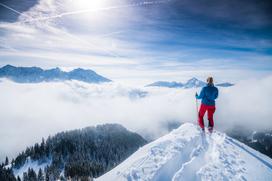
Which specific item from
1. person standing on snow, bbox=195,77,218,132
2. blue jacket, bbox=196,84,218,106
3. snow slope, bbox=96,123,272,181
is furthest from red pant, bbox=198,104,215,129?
snow slope, bbox=96,123,272,181

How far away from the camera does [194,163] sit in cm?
1107

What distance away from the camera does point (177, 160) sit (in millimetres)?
11539

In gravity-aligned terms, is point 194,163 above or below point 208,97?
below

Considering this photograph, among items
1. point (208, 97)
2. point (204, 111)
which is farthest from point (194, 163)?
point (204, 111)

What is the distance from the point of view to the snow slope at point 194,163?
409 inches

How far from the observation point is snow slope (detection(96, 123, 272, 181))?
1039 centimetres

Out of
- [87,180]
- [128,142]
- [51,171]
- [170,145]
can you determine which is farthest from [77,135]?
[170,145]

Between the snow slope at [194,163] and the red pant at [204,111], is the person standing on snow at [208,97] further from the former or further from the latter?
the snow slope at [194,163]

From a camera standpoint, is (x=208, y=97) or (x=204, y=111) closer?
(x=208, y=97)

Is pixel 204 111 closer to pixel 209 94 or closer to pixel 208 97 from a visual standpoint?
pixel 208 97

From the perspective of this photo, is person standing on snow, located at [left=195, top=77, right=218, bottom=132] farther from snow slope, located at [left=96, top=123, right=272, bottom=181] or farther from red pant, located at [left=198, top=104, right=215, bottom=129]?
snow slope, located at [left=96, top=123, right=272, bottom=181]

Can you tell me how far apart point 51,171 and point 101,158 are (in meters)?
49.1

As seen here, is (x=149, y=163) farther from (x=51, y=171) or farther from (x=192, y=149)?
(x=51, y=171)

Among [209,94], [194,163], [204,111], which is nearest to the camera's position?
[194,163]
